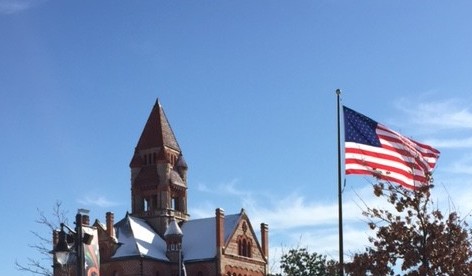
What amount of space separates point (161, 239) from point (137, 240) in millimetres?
5206

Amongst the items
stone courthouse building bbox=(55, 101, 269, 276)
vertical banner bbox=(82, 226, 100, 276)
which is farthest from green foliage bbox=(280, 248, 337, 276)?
vertical banner bbox=(82, 226, 100, 276)

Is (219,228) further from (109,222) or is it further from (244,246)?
(109,222)

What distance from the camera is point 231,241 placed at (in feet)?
292

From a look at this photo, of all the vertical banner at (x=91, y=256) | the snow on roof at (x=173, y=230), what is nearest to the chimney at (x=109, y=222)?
the snow on roof at (x=173, y=230)

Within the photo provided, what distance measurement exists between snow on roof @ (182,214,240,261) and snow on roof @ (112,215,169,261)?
8.46 feet

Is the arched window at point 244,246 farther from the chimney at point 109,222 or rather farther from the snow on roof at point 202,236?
the chimney at point 109,222

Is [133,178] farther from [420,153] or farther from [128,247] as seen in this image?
[420,153]

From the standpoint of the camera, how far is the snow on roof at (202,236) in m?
88.1

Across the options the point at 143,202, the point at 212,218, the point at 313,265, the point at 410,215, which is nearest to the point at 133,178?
the point at 143,202

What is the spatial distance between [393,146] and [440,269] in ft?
14.9

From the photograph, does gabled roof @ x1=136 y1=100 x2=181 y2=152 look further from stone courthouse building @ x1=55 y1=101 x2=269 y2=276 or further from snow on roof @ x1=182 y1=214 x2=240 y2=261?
snow on roof @ x1=182 y1=214 x2=240 y2=261

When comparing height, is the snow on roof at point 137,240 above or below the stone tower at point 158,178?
below

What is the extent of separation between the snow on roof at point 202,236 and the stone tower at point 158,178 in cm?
243

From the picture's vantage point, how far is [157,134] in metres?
97.6
